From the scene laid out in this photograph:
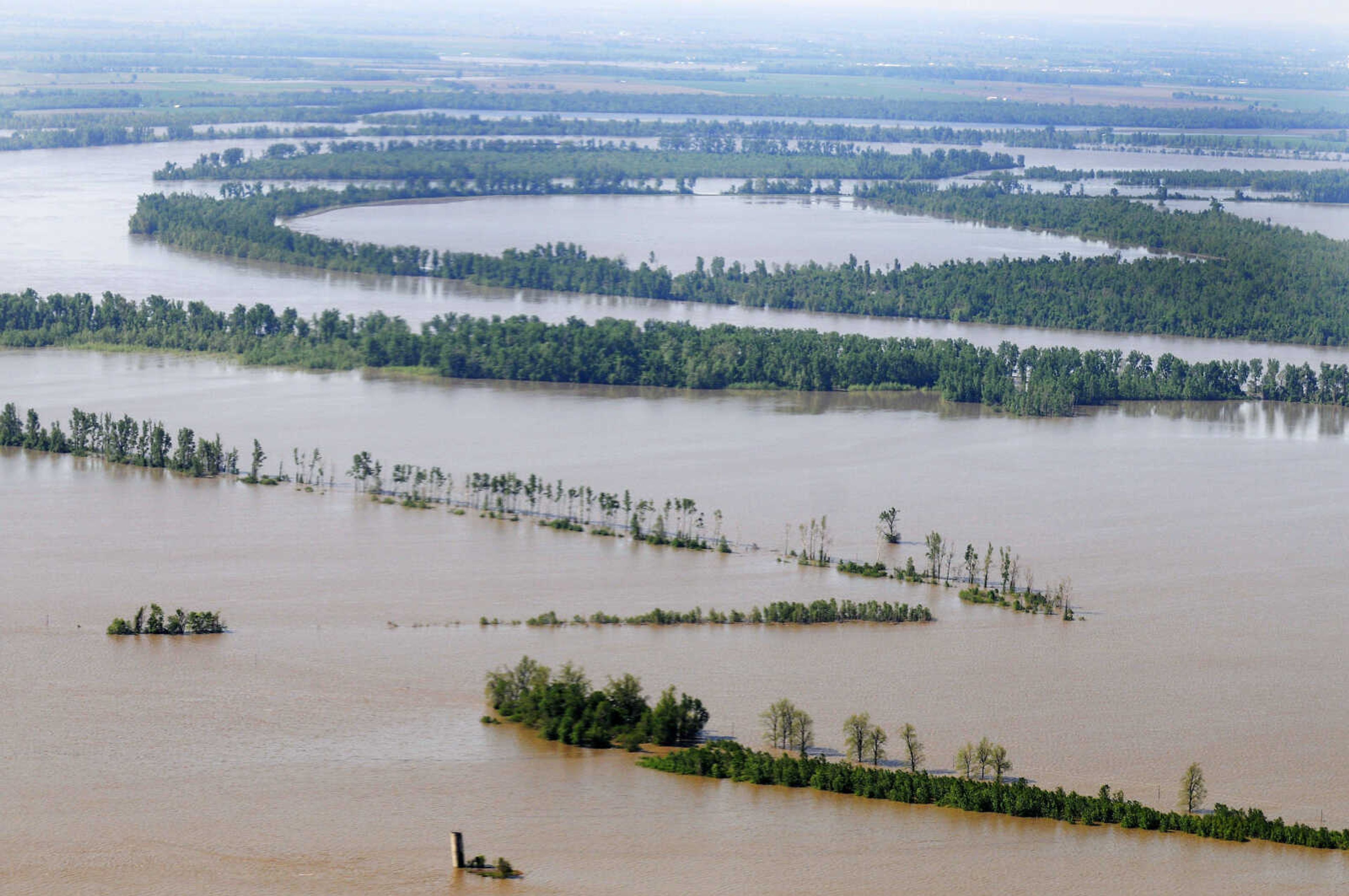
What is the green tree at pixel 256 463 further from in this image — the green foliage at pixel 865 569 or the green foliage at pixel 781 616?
the green foliage at pixel 865 569

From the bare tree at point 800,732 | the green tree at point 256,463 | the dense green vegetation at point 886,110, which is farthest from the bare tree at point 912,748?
the dense green vegetation at point 886,110

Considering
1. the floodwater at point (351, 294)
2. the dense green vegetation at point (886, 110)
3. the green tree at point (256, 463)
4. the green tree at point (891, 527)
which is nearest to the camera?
the green tree at point (891, 527)

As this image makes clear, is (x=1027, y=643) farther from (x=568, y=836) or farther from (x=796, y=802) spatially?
(x=568, y=836)

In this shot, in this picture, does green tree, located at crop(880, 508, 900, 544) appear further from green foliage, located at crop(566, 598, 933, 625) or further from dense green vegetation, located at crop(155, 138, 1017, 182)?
dense green vegetation, located at crop(155, 138, 1017, 182)

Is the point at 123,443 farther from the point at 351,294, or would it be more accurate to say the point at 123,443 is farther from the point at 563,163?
the point at 563,163

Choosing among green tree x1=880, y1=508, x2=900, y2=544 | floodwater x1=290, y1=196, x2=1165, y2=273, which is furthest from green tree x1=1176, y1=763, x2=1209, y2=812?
floodwater x1=290, y1=196, x2=1165, y2=273

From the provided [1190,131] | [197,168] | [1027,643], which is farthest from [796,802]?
[1190,131]
